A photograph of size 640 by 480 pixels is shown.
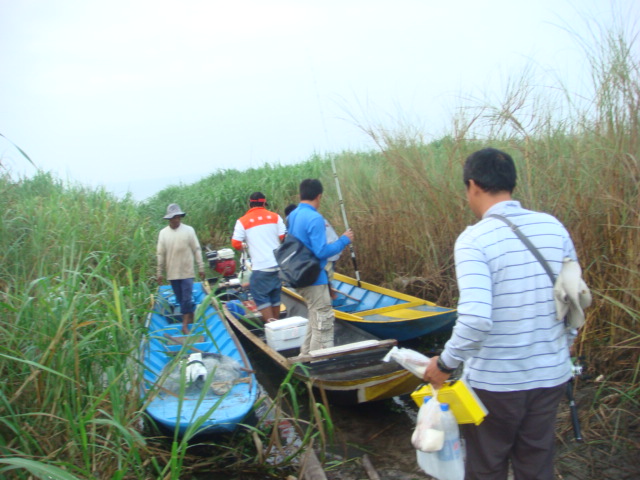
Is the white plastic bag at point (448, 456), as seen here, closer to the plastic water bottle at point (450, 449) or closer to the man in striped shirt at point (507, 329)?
the plastic water bottle at point (450, 449)

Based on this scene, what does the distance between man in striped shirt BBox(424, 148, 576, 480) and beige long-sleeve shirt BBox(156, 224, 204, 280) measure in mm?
5132

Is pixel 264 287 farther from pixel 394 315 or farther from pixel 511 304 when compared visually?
pixel 511 304

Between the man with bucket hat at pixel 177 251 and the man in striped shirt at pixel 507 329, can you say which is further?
the man with bucket hat at pixel 177 251

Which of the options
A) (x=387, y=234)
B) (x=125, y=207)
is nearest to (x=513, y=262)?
(x=387, y=234)

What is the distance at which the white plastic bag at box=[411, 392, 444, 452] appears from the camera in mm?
2293

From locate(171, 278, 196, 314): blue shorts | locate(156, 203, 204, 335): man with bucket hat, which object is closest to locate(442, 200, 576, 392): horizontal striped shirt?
locate(156, 203, 204, 335): man with bucket hat

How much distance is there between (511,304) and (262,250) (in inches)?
194

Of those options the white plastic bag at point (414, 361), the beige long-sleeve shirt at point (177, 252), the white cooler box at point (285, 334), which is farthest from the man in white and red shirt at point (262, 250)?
the white plastic bag at point (414, 361)

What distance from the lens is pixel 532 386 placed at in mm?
2268

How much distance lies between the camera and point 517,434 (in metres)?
2.39

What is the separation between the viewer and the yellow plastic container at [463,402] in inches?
90.0

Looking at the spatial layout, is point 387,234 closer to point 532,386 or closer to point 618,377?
point 618,377

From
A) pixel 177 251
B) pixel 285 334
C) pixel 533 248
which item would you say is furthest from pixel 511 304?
pixel 177 251

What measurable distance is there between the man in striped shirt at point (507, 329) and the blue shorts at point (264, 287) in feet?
15.5
